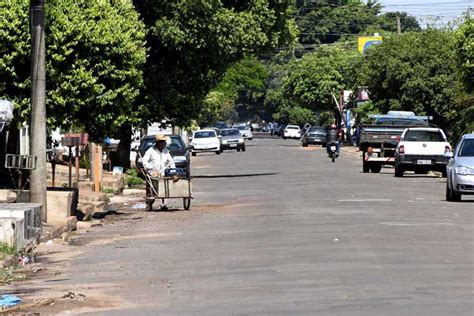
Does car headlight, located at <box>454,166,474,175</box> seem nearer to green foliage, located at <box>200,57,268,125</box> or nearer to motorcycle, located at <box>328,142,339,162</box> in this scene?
motorcycle, located at <box>328,142,339,162</box>

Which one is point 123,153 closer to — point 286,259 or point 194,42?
point 194,42

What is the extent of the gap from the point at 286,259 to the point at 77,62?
10.1 metres

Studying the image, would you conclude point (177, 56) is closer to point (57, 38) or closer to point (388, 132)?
point (388, 132)

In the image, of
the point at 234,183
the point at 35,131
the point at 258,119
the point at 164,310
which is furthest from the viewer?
the point at 258,119

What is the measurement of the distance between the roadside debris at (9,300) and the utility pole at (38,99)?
873cm

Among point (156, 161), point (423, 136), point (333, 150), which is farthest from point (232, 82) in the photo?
point (156, 161)

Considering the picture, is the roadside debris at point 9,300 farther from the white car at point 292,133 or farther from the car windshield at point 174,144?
the white car at point 292,133

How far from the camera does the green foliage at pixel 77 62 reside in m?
24.5

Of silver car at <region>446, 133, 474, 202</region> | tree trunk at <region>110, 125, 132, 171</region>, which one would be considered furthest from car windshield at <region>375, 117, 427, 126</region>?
silver car at <region>446, 133, 474, 202</region>

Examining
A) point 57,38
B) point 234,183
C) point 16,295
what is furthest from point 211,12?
point 16,295

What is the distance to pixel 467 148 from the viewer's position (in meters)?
29.1

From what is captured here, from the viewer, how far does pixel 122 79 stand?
1024 inches

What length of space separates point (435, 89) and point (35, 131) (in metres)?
48.7

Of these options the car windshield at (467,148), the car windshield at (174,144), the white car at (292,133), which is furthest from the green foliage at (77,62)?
the white car at (292,133)
